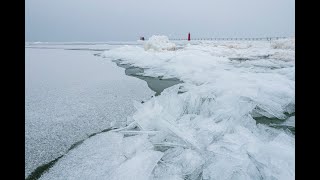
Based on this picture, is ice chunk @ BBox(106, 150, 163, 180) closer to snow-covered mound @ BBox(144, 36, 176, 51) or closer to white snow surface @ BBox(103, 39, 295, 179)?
white snow surface @ BBox(103, 39, 295, 179)

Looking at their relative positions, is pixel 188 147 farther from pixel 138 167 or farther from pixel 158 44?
pixel 158 44

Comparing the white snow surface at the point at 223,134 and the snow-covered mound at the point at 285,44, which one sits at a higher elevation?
the snow-covered mound at the point at 285,44

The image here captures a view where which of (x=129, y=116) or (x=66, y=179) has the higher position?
(x=129, y=116)

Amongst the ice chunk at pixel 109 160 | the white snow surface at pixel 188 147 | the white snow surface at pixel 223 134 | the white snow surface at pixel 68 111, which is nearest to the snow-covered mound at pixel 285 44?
the white snow surface at pixel 223 134

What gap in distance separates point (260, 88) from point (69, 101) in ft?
7.73

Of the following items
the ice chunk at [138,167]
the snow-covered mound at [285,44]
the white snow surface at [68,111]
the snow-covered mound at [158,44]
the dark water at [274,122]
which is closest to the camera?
the ice chunk at [138,167]

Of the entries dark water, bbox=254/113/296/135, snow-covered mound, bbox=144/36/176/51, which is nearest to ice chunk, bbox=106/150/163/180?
dark water, bbox=254/113/296/135

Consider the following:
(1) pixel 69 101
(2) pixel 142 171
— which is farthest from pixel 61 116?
(2) pixel 142 171

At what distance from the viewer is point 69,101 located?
110 inches

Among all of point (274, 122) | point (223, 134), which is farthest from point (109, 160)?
point (274, 122)

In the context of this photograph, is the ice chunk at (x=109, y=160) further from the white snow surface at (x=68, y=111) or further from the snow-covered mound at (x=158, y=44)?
the snow-covered mound at (x=158, y=44)

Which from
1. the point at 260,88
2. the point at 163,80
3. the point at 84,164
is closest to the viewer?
the point at 84,164

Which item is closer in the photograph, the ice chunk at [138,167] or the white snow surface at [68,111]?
the ice chunk at [138,167]
